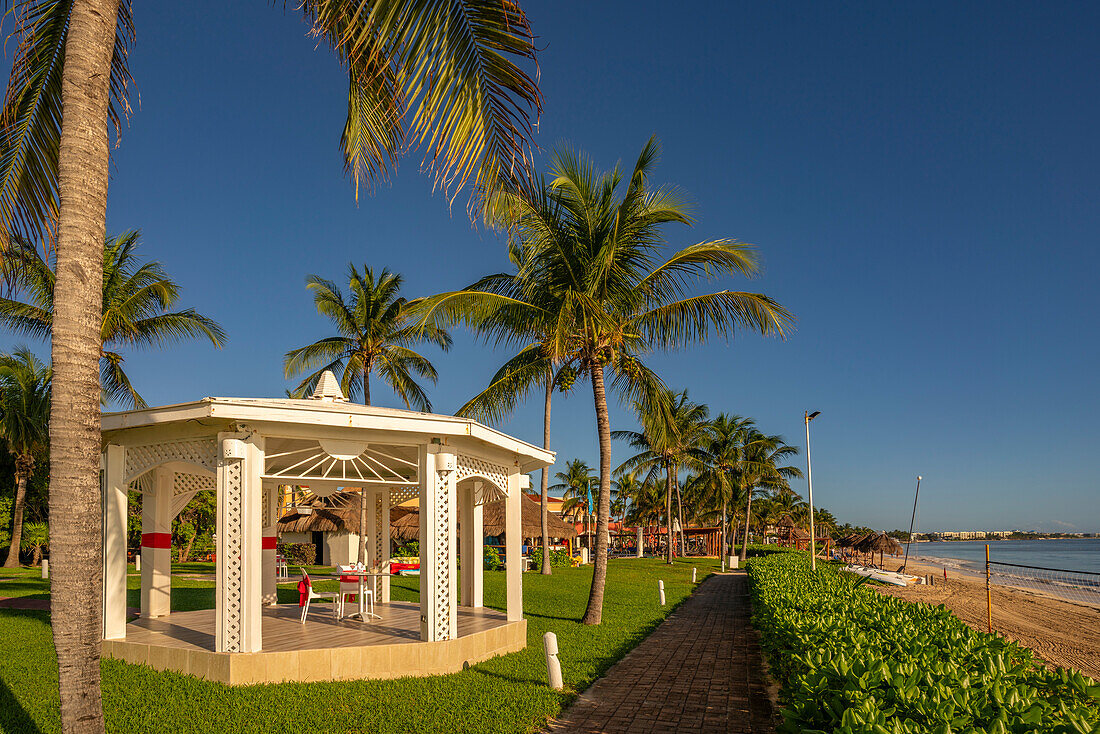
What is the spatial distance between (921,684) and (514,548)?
8628mm

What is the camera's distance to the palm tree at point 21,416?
2741cm

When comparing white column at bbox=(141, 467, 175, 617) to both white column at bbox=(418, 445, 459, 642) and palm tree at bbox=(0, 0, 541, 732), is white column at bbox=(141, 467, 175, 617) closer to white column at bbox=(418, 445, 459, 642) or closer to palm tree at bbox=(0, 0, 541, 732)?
white column at bbox=(418, 445, 459, 642)

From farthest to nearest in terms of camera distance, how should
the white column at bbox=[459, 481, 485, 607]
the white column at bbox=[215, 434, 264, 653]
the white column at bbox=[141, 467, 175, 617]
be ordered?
the white column at bbox=[459, 481, 485, 607] → the white column at bbox=[141, 467, 175, 617] → the white column at bbox=[215, 434, 264, 653]

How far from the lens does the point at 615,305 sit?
50.0 feet

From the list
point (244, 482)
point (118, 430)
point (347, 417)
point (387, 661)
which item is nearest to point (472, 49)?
point (347, 417)

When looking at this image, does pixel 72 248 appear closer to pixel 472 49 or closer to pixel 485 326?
pixel 472 49

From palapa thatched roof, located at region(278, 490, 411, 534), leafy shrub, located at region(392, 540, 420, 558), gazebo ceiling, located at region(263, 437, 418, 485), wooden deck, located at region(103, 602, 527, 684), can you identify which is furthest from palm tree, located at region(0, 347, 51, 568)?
wooden deck, located at region(103, 602, 527, 684)

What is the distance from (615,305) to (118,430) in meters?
9.22

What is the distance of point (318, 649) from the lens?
8.91m

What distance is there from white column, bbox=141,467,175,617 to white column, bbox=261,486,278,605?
2008 mm

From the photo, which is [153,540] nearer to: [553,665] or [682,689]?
[553,665]

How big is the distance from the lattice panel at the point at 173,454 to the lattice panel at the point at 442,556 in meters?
2.90

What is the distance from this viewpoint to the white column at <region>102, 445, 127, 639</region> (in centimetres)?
996

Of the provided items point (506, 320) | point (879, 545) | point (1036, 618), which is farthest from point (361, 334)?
point (879, 545)
